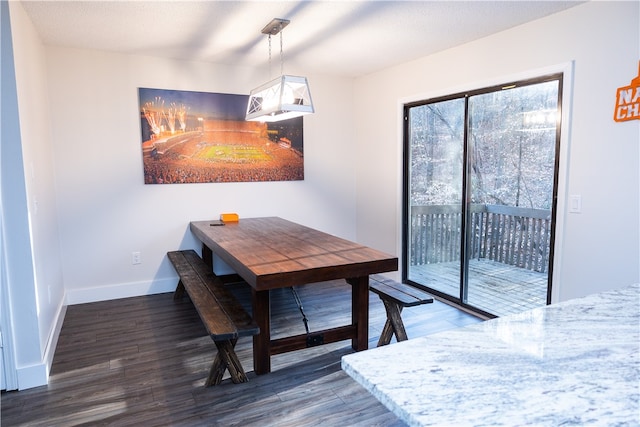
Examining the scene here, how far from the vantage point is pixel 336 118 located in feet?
16.0

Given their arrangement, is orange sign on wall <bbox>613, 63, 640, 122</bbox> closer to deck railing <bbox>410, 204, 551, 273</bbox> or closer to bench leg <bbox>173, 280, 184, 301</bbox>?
deck railing <bbox>410, 204, 551, 273</bbox>

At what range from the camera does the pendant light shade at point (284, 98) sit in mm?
2746

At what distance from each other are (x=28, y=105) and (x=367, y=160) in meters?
3.20

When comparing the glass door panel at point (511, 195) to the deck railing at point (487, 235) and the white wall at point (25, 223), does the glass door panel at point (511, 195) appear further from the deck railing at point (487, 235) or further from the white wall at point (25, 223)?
the white wall at point (25, 223)

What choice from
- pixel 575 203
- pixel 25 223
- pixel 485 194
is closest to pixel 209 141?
pixel 25 223

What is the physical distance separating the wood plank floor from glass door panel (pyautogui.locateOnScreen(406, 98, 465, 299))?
1.89 ft

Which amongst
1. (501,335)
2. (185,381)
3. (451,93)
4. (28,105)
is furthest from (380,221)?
(501,335)

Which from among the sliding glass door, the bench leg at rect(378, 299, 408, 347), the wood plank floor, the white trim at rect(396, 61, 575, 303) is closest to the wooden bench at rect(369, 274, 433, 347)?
the bench leg at rect(378, 299, 408, 347)

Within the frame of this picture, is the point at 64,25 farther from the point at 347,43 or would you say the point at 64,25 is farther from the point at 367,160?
the point at 367,160

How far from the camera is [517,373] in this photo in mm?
856

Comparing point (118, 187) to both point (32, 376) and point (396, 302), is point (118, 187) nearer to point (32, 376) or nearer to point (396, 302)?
point (32, 376)

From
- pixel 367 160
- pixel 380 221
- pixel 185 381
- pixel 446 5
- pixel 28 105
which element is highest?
pixel 446 5

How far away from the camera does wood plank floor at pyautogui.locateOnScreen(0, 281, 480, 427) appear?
7.03ft

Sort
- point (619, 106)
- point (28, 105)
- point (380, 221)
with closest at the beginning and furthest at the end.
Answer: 1. point (619, 106)
2. point (28, 105)
3. point (380, 221)
